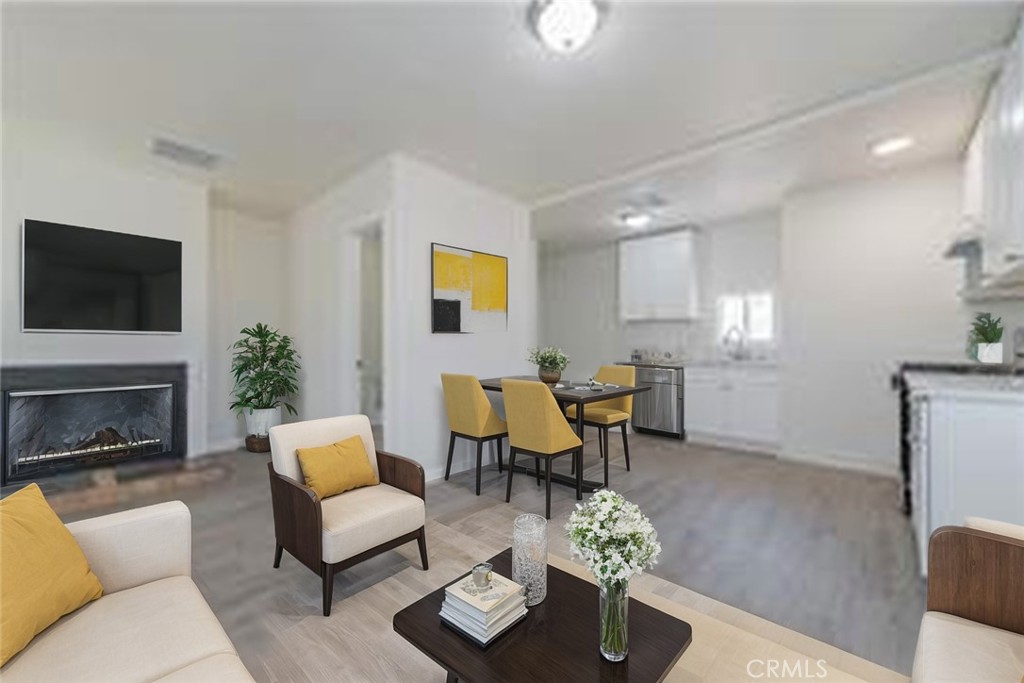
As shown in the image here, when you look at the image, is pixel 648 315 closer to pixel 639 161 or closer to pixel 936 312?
pixel 639 161

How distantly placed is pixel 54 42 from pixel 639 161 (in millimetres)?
3158

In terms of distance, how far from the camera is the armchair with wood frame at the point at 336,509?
161 centimetres

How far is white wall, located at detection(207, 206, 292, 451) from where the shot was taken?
4.90 ft

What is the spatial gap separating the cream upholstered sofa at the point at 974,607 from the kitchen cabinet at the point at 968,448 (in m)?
0.84

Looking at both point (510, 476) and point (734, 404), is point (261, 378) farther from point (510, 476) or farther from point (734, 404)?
point (734, 404)

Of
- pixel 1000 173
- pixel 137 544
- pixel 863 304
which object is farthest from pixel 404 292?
pixel 1000 173

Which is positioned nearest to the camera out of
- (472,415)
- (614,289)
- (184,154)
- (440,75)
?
(184,154)

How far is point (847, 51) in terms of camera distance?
6.44 feet

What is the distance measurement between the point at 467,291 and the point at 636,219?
165 cm

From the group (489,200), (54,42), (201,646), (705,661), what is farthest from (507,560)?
(489,200)

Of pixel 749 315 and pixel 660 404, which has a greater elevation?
pixel 749 315

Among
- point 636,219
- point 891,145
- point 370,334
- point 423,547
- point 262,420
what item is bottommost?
point 423,547

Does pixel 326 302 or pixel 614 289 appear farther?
pixel 614 289

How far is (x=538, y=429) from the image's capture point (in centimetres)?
259
